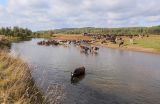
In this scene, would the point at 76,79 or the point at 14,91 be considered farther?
the point at 76,79

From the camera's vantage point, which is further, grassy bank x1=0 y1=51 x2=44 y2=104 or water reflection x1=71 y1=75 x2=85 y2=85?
water reflection x1=71 y1=75 x2=85 y2=85

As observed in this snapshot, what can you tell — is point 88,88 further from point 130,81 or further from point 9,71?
point 9,71

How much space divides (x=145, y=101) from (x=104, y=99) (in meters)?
4.04

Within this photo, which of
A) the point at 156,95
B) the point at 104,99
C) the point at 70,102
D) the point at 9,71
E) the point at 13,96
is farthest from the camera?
the point at 156,95

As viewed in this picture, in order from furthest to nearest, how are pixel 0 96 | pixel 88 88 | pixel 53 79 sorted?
pixel 53 79, pixel 88 88, pixel 0 96

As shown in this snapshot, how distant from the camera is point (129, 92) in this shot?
109 ft

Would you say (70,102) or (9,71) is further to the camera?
(70,102)

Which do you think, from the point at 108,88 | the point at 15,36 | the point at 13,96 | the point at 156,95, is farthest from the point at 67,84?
the point at 15,36

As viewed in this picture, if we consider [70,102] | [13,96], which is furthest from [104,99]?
[13,96]

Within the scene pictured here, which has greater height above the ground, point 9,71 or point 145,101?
point 9,71

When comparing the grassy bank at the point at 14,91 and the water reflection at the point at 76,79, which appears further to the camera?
the water reflection at the point at 76,79

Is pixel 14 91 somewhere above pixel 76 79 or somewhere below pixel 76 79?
above

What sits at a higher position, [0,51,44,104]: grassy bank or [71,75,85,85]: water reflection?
[0,51,44,104]: grassy bank

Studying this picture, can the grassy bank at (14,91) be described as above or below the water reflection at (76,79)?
above
